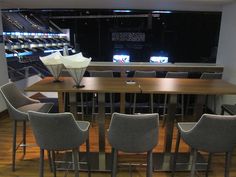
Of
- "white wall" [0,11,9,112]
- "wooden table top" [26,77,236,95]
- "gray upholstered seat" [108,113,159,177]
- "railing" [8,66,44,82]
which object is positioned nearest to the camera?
"gray upholstered seat" [108,113,159,177]

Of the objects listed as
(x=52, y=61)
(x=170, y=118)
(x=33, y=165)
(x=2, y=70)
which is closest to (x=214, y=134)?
(x=170, y=118)

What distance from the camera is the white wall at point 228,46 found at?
3.64 metres

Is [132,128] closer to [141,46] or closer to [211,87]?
[211,87]

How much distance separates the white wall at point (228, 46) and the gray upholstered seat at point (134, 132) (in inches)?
94.9

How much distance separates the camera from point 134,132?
1720mm

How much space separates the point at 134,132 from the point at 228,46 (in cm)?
307

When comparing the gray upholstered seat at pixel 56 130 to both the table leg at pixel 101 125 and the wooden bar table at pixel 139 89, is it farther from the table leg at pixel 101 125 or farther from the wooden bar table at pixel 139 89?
the table leg at pixel 101 125

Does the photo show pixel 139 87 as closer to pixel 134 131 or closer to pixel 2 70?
pixel 134 131

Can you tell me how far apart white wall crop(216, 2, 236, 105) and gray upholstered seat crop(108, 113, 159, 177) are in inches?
94.9

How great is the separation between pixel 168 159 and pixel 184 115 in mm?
1807

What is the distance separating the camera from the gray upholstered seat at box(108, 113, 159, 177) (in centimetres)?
169

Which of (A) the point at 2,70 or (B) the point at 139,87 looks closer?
(B) the point at 139,87

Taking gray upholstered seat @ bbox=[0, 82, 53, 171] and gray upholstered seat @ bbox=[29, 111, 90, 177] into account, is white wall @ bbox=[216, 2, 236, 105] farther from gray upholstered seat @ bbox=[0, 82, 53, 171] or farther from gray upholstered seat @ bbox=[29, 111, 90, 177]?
gray upholstered seat @ bbox=[0, 82, 53, 171]

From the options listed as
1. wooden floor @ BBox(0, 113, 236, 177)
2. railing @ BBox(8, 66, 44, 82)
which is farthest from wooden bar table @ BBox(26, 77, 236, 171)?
railing @ BBox(8, 66, 44, 82)
